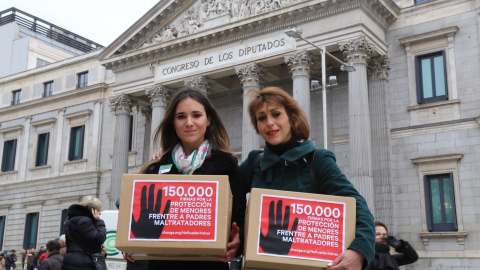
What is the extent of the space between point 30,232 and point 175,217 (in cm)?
3997

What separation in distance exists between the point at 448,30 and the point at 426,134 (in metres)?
4.72

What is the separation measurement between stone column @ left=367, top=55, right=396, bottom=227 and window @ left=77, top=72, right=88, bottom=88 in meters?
21.6

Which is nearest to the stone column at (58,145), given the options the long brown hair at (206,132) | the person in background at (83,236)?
the person in background at (83,236)

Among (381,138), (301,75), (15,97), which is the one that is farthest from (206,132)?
(15,97)

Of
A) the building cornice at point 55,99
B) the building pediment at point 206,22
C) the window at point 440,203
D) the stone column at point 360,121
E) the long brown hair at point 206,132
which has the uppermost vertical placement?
the building pediment at point 206,22

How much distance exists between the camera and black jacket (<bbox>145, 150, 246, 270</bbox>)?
3459mm

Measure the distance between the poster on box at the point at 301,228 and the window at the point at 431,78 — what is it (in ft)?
78.4

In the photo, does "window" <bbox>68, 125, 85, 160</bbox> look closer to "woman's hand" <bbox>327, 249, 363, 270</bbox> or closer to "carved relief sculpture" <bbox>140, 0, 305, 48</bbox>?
"carved relief sculpture" <bbox>140, 0, 305, 48</bbox>

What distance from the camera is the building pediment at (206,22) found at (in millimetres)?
26172

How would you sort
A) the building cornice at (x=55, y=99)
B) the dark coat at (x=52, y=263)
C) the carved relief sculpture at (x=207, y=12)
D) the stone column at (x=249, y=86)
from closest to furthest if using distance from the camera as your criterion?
the dark coat at (x=52, y=263) → the stone column at (x=249, y=86) → the carved relief sculpture at (x=207, y=12) → the building cornice at (x=55, y=99)

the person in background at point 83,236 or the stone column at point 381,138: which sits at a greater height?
the stone column at point 381,138

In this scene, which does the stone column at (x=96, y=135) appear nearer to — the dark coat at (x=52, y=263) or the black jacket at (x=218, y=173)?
the dark coat at (x=52, y=263)

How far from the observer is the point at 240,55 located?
28.3 meters

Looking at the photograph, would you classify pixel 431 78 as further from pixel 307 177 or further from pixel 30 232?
pixel 30 232
